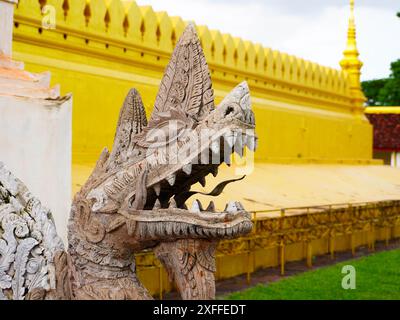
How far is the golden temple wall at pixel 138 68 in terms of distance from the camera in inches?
304

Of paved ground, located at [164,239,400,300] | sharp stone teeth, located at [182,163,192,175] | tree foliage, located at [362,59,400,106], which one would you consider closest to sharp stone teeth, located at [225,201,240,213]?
sharp stone teeth, located at [182,163,192,175]

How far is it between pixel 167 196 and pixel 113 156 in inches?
9.3

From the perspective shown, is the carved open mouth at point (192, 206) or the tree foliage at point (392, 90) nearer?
the carved open mouth at point (192, 206)

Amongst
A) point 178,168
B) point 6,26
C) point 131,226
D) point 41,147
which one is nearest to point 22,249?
point 131,226

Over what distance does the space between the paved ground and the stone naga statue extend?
14.5ft

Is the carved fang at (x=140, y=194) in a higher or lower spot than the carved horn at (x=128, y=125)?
lower

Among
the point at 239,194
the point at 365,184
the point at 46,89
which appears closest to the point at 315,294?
the point at 239,194

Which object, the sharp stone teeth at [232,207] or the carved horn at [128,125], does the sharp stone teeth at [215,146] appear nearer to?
the sharp stone teeth at [232,207]

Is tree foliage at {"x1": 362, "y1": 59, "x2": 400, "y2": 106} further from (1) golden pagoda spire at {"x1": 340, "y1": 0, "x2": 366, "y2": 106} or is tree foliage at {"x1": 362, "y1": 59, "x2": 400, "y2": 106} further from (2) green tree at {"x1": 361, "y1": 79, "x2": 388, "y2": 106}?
(1) golden pagoda spire at {"x1": 340, "y1": 0, "x2": 366, "y2": 106}

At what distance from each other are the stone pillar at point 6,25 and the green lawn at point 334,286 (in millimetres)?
3166

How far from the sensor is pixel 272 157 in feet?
40.8

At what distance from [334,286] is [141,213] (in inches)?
232

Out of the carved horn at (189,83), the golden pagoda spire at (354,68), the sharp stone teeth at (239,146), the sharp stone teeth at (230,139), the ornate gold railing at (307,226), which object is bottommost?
the ornate gold railing at (307,226)

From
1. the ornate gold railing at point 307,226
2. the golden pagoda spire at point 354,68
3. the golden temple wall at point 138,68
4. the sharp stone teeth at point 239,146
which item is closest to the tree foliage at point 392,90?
the golden pagoda spire at point 354,68
